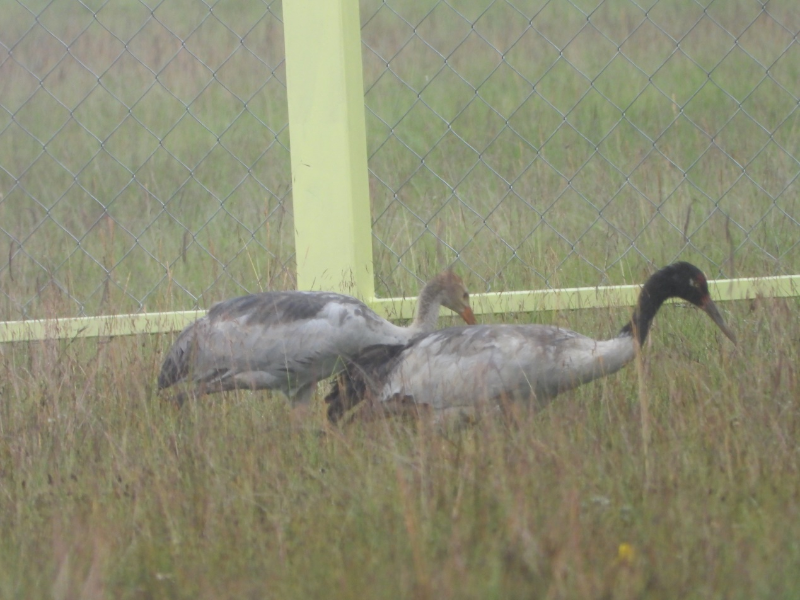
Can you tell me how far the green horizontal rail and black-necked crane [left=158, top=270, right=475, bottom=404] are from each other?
13cm

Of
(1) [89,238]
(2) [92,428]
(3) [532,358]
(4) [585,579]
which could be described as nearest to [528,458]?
(4) [585,579]

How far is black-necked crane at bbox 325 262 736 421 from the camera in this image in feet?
12.1

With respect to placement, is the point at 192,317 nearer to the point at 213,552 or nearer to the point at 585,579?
the point at 213,552

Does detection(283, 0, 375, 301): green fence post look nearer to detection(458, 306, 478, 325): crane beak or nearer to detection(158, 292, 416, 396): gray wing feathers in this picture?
detection(158, 292, 416, 396): gray wing feathers

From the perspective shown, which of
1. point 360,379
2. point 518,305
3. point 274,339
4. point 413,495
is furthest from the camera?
point 518,305

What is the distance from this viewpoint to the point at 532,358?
370cm

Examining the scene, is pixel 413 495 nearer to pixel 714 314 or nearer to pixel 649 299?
pixel 649 299

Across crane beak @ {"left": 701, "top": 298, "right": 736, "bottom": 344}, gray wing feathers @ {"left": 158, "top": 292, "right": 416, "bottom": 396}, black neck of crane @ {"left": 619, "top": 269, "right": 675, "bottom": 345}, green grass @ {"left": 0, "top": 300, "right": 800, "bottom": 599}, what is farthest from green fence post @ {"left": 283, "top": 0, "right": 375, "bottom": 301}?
crane beak @ {"left": 701, "top": 298, "right": 736, "bottom": 344}

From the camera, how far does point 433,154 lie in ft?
28.4

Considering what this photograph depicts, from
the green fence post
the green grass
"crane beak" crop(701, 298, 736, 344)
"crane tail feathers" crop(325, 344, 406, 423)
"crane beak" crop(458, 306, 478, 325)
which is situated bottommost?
the green grass

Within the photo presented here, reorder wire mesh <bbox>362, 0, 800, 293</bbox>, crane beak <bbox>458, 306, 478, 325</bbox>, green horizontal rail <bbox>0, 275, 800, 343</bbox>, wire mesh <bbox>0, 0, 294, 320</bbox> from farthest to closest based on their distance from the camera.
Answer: wire mesh <bbox>0, 0, 294, 320</bbox> → wire mesh <bbox>362, 0, 800, 293</bbox> → crane beak <bbox>458, 306, 478, 325</bbox> → green horizontal rail <bbox>0, 275, 800, 343</bbox>

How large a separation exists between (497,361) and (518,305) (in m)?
0.47

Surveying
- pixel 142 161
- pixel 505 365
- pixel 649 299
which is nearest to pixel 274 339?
pixel 505 365

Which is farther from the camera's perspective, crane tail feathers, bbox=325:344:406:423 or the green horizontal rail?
the green horizontal rail
